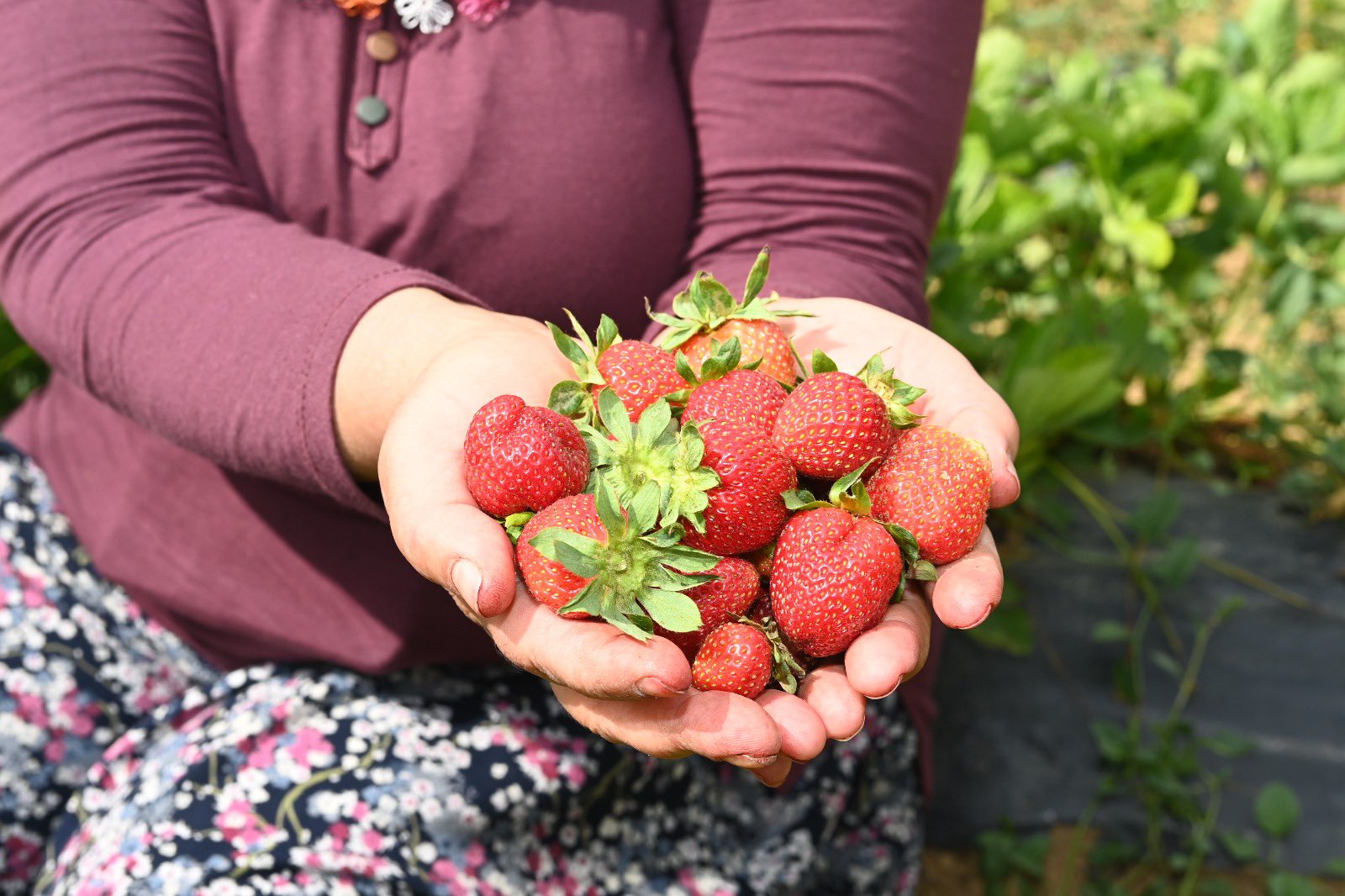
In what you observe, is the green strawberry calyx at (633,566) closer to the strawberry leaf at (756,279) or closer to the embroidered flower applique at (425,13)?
the strawberry leaf at (756,279)

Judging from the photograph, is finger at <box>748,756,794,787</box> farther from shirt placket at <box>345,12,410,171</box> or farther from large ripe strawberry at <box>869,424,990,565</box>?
shirt placket at <box>345,12,410,171</box>

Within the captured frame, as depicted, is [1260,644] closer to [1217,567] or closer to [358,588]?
[1217,567]

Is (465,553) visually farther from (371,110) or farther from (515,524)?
(371,110)

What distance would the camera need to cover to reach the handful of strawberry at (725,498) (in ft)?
2.70

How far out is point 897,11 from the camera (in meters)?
1.22

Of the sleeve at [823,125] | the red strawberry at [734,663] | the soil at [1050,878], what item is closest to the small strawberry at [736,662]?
the red strawberry at [734,663]

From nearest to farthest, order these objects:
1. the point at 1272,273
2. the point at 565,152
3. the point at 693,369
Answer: the point at 693,369
the point at 565,152
the point at 1272,273

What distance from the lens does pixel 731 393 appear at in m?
0.92

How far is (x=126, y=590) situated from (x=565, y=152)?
679 mm

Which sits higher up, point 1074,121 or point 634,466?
point 634,466

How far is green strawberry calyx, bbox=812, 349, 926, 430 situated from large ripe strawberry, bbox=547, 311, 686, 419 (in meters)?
0.13

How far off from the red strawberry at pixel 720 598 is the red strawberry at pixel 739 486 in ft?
0.08

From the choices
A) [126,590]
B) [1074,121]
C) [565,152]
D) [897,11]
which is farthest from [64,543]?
[1074,121]

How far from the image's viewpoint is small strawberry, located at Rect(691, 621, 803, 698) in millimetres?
853
